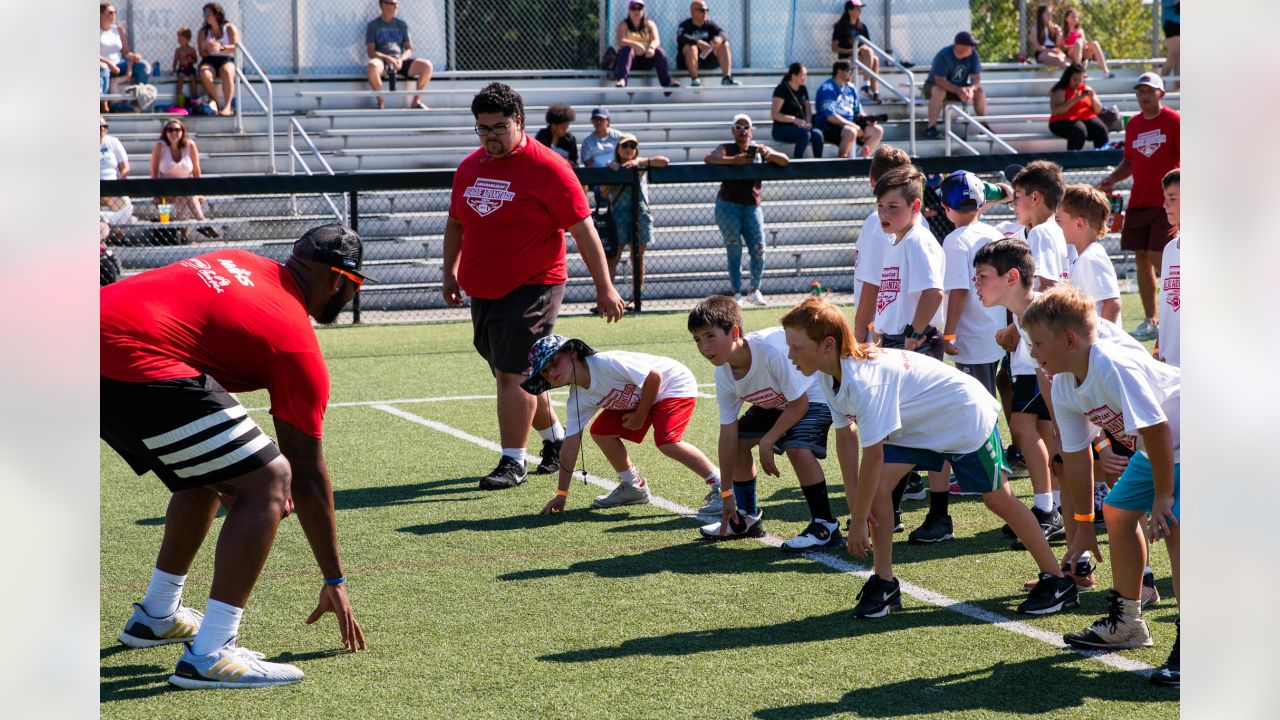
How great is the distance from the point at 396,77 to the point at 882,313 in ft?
51.3

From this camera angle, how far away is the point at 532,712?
3.79 meters

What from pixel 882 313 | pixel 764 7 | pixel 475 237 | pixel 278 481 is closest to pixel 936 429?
pixel 882 313

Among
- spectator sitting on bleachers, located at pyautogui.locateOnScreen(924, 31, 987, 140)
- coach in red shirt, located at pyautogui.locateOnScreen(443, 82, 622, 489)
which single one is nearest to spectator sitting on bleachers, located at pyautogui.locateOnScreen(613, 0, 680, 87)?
spectator sitting on bleachers, located at pyautogui.locateOnScreen(924, 31, 987, 140)

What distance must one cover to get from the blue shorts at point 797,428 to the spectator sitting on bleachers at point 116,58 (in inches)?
596

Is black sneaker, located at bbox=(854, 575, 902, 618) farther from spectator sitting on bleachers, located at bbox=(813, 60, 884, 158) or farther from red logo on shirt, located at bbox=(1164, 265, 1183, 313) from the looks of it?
spectator sitting on bleachers, located at bbox=(813, 60, 884, 158)

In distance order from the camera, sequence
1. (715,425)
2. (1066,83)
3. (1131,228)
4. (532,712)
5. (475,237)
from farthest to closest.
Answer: (1066,83) < (1131,228) < (715,425) < (475,237) < (532,712)

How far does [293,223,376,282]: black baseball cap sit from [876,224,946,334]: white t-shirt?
3.04 m

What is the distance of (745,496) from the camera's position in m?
6.12

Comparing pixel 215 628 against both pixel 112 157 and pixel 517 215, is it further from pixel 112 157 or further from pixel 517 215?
pixel 112 157

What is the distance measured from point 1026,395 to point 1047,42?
20.5 metres

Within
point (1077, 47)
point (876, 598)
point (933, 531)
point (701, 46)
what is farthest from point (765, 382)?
point (1077, 47)

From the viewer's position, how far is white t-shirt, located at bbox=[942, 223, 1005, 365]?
647 centimetres

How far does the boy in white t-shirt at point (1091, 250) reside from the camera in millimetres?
6125
